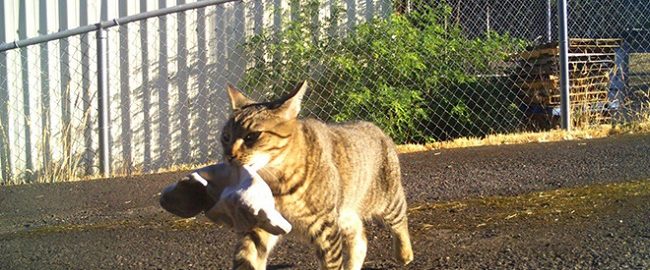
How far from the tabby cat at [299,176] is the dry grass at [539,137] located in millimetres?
3861

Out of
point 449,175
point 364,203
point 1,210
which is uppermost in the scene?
point 364,203

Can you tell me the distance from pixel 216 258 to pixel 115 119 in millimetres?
4774

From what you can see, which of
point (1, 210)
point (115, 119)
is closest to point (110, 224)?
point (1, 210)

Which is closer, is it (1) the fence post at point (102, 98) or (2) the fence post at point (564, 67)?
(1) the fence post at point (102, 98)

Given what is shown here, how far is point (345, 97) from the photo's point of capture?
329 inches

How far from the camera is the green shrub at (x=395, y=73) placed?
331 inches

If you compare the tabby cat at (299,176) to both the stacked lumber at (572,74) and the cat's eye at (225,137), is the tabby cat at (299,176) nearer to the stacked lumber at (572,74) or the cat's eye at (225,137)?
the cat's eye at (225,137)

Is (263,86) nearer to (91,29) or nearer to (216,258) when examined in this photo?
(91,29)

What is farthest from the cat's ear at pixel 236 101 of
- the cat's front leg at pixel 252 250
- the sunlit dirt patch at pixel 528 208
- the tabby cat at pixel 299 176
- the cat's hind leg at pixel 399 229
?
the sunlit dirt patch at pixel 528 208

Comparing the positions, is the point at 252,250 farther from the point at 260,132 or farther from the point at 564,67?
the point at 564,67

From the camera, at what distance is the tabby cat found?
3.42 meters

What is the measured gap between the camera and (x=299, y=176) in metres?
3.49

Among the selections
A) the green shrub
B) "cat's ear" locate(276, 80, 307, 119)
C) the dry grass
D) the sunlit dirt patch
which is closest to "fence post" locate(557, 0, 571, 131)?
the dry grass

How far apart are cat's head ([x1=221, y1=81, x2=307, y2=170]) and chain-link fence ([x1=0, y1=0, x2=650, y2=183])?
4614 mm
